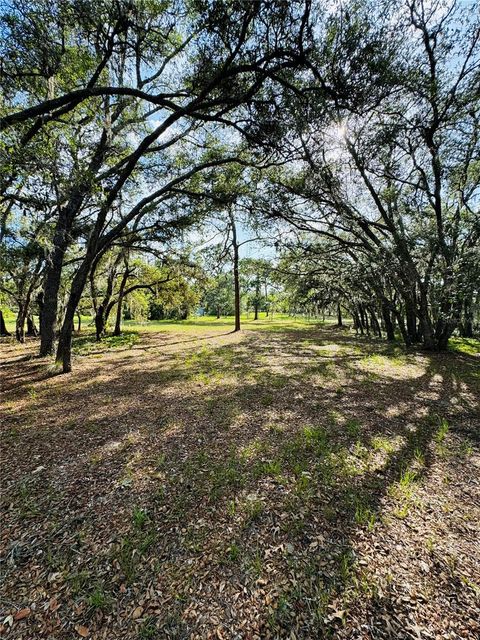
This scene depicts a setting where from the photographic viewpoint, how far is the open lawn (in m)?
1.53

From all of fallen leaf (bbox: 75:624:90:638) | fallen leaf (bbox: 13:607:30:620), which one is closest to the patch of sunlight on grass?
fallen leaf (bbox: 75:624:90:638)

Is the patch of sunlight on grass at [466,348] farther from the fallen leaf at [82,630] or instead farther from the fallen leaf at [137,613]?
the fallen leaf at [82,630]

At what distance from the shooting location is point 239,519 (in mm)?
2174

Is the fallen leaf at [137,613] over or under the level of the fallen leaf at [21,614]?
under

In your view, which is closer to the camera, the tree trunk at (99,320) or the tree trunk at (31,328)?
the tree trunk at (99,320)

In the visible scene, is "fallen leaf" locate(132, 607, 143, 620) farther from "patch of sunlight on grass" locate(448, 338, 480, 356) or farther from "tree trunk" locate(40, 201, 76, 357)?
"patch of sunlight on grass" locate(448, 338, 480, 356)

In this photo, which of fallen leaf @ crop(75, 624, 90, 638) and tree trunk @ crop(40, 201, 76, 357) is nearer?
fallen leaf @ crop(75, 624, 90, 638)

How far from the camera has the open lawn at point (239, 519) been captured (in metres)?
1.53

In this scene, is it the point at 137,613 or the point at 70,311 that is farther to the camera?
the point at 70,311

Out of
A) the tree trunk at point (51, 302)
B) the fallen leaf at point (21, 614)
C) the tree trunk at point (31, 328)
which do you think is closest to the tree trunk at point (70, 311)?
the tree trunk at point (51, 302)

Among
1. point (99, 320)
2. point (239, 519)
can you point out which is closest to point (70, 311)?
point (239, 519)

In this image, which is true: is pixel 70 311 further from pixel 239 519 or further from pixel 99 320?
pixel 99 320

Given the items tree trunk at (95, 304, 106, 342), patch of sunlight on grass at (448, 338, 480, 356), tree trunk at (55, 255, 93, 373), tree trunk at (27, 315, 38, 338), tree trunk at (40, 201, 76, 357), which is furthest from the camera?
tree trunk at (27, 315, 38, 338)

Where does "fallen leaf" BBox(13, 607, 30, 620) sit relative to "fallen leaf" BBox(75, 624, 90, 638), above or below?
above
